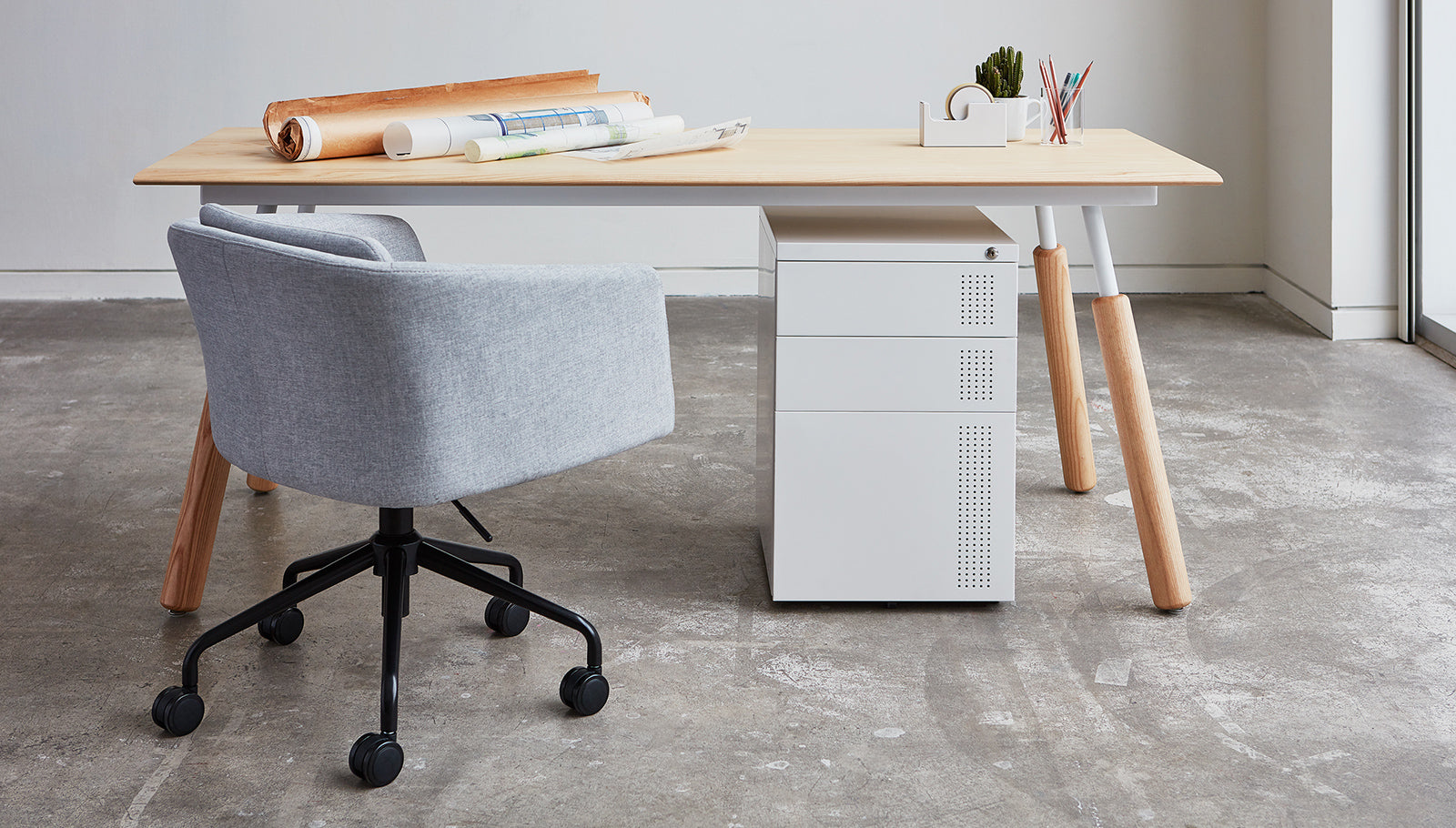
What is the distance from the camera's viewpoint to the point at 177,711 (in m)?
1.88

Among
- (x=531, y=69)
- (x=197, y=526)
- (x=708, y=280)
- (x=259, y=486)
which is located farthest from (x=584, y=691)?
(x=531, y=69)

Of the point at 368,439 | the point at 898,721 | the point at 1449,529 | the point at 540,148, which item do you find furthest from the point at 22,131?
the point at 1449,529

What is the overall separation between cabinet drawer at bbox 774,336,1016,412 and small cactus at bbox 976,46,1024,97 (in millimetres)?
655

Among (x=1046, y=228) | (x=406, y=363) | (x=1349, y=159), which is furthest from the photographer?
(x=1349, y=159)

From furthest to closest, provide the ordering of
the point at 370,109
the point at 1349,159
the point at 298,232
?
the point at 1349,159, the point at 370,109, the point at 298,232

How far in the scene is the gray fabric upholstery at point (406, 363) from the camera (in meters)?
1.68

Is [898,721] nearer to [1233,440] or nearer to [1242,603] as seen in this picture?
[1242,603]

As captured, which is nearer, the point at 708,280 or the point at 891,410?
the point at 891,410

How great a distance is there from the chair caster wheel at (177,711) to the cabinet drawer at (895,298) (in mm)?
1060

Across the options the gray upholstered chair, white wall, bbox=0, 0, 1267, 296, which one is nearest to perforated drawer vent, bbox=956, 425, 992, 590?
the gray upholstered chair

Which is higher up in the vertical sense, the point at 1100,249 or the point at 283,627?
the point at 1100,249

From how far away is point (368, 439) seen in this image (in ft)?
5.69

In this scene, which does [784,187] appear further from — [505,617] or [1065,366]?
[1065,366]

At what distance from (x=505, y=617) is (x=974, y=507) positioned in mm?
815
